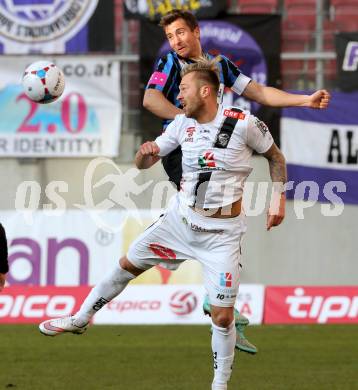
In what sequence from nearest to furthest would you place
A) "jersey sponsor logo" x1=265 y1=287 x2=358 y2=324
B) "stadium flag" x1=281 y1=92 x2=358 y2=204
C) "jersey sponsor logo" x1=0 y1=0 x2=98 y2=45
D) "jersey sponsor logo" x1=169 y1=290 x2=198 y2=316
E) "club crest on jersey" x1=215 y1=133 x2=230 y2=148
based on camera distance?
"club crest on jersey" x1=215 y1=133 x2=230 y2=148 < "jersey sponsor logo" x1=169 y1=290 x2=198 y2=316 < "jersey sponsor logo" x1=265 y1=287 x2=358 y2=324 < "stadium flag" x1=281 y1=92 x2=358 y2=204 < "jersey sponsor logo" x1=0 y1=0 x2=98 y2=45

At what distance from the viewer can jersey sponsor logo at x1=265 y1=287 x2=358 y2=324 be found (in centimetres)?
1549

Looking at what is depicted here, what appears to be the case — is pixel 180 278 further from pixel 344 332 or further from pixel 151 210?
pixel 344 332

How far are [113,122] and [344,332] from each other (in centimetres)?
476

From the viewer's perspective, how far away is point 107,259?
1585 cm

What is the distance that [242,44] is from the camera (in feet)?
53.2

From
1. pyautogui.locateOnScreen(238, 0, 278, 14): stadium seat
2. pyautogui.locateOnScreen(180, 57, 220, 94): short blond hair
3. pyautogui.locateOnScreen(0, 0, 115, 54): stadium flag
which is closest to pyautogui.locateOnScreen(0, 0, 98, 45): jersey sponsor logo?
pyautogui.locateOnScreen(0, 0, 115, 54): stadium flag

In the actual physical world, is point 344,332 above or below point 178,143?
below

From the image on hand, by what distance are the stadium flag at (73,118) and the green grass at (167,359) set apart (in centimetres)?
292

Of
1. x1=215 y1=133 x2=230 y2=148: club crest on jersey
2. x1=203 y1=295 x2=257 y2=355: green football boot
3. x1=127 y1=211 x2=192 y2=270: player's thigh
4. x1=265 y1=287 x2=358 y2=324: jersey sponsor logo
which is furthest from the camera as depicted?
x1=265 y1=287 x2=358 y2=324: jersey sponsor logo

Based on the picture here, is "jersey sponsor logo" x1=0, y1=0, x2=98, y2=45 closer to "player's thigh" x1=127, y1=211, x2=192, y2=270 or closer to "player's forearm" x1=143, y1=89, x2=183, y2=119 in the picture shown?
"player's forearm" x1=143, y1=89, x2=183, y2=119

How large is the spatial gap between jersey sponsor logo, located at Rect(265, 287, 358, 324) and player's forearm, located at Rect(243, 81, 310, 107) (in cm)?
688

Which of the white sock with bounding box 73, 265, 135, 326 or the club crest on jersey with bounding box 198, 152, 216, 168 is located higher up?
the club crest on jersey with bounding box 198, 152, 216, 168

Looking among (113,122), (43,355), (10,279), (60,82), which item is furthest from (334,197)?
(60,82)

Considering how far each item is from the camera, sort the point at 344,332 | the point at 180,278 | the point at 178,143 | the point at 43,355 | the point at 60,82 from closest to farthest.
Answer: the point at 178,143
the point at 60,82
the point at 43,355
the point at 344,332
the point at 180,278
